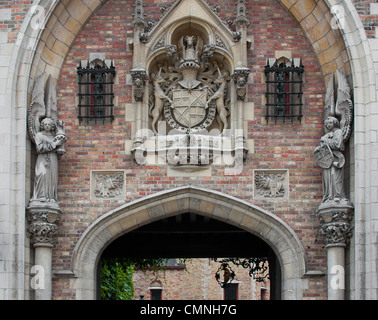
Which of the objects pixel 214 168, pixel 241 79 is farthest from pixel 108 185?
pixel 241 79

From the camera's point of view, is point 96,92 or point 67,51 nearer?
point 96,92

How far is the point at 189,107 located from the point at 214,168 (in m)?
1.06

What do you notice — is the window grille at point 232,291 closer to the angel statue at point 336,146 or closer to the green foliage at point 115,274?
the green foliage at point 115,274

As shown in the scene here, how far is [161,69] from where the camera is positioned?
15.8m

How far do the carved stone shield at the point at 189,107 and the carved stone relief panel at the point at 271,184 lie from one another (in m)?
1.26

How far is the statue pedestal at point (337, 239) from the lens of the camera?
47.7 feet

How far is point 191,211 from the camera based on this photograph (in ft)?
50.6

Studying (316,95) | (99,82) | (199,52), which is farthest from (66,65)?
(316,95)

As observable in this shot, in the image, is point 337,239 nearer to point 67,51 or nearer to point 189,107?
point 189,107
